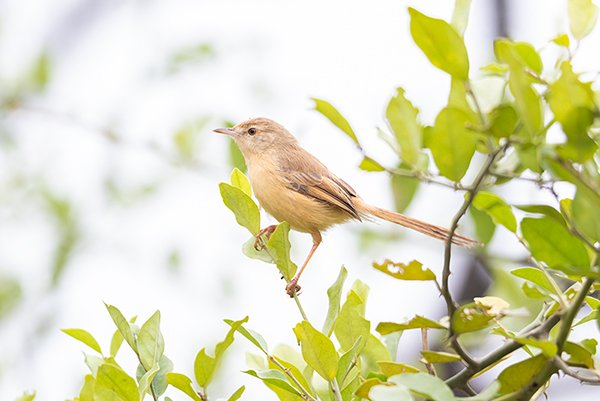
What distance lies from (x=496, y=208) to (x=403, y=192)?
44 centimetres

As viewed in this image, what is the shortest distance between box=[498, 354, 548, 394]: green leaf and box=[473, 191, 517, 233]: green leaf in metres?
0.29

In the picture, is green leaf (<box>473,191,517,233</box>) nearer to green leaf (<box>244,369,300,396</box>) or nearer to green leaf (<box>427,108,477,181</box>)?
green leaf (<box>427,108,477,181</box>)

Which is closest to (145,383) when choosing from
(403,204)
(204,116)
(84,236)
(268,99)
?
(403,204)

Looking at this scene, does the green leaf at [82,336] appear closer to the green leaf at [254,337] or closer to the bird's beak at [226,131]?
the green leaf at [254,337]

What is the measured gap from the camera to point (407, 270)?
1780 millimetres

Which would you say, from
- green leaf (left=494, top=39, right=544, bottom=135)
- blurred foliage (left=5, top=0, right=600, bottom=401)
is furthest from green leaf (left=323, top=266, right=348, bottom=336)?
green leaf (left=494, top=39, right=544, bottom=135)

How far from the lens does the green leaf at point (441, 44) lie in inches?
62.9

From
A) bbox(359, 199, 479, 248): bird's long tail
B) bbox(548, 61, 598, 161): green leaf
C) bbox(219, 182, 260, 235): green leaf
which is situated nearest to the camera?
bbox(548, 61, 598, 161): green leaf

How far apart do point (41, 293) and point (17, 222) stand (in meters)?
0.89

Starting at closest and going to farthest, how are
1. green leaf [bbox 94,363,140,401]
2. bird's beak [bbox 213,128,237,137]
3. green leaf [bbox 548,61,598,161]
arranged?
green leaf [bbox 548,61,598,161] → green leaf [bbox 94,363,140,401] → bird's beak [bbox 213,128,237,137]

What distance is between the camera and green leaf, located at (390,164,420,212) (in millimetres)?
2189

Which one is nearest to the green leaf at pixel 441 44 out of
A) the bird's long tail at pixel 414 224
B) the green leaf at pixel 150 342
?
the green leaf at pixel 150 342

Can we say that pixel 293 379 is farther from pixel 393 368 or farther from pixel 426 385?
pixel 426 385

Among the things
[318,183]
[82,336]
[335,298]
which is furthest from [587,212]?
[318,183]
